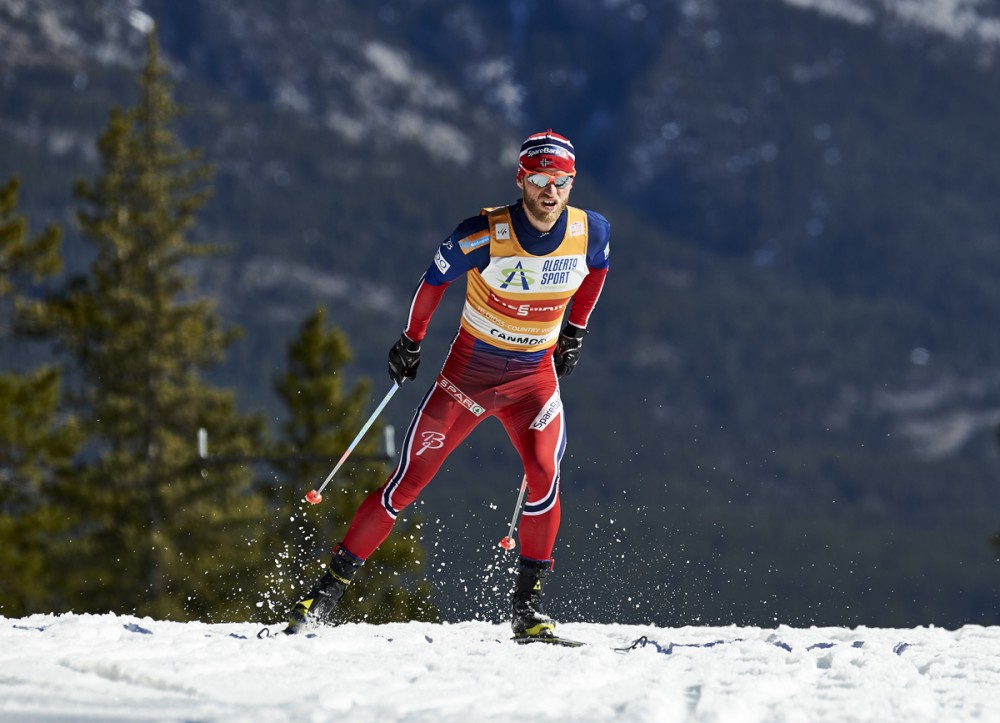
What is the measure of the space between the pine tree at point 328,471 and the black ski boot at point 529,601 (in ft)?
52.5

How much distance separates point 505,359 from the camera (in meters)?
8.38

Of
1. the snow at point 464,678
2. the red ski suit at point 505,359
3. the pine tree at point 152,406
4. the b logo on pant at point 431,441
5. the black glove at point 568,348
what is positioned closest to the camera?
the snow at point 464,678

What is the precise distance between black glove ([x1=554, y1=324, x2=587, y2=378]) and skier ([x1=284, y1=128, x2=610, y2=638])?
0.45 metres

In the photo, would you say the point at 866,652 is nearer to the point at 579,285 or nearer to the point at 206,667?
the point at 579,285

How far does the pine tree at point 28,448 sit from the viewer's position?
31.9 m

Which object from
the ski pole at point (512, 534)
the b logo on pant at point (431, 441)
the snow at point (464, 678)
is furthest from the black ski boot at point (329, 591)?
the ski pole at point (512, 534)

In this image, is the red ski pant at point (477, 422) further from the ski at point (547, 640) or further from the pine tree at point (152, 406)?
the pine tree at point (152, 406)

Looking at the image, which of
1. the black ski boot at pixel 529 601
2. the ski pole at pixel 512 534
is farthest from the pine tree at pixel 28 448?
the black ski boot at pixel 529 601

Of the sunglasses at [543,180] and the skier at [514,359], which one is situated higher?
the sunglasses at [543,180]

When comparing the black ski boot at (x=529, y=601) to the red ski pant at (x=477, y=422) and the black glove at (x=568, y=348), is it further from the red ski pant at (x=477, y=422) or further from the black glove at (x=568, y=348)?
the black glove at (x=568, y=348)

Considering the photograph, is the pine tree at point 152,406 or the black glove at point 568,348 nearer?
the black glove at point 568,348

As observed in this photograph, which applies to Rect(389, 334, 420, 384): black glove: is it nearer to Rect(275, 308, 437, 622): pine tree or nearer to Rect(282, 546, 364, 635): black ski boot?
Rect(282, 546, 364, 635): black ski boot

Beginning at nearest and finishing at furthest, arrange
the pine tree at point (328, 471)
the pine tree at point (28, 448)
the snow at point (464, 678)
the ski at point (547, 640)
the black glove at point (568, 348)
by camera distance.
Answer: the snow at point (464, 678) → the ski at point (547, 640) → the black glove at point (568, 348) → the pine tree at point (328, 471) → the pine tree at point (28, 448)

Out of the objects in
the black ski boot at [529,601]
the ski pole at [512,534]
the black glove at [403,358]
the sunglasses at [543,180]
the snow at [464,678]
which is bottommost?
the snow at [464,678]
